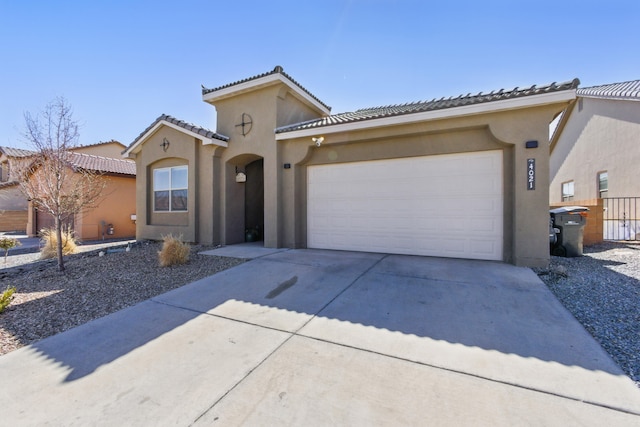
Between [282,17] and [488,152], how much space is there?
22.1ft

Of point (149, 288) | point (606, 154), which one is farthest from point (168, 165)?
point (606, 154)

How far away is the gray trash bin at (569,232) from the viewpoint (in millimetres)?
6930

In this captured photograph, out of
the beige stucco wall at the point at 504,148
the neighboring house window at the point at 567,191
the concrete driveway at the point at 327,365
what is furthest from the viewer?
the neighboring house window at the point at 567,191

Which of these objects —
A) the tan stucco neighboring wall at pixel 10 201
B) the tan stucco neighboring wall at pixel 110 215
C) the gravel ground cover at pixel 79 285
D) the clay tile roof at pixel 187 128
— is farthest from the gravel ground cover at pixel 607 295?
the tan stucco neighboring wall at pixel 10 201

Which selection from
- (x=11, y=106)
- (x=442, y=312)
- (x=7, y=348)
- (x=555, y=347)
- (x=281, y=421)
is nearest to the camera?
(x=281, y=421)

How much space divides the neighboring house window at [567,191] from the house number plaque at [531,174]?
43.2 feet

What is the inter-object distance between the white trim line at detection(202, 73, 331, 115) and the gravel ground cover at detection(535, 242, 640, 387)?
27.5ft

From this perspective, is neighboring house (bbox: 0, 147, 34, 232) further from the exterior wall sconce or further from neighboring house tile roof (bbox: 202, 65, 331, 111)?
the exterior wall sconce

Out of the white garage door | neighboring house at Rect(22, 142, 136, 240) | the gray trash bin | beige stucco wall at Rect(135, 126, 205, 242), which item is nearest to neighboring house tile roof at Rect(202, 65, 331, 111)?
beige stucco wall at Rect(135, 126, 205, 242)

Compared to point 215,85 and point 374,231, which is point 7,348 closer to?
point 374,231

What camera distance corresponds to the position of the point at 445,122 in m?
6.52

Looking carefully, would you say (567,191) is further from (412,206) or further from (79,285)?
(79,285)

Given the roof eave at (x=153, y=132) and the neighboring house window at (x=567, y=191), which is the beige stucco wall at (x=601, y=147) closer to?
the neighboring house window at (x=567, y=191)

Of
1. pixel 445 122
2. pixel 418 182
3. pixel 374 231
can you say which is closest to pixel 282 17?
pixel 445 122
